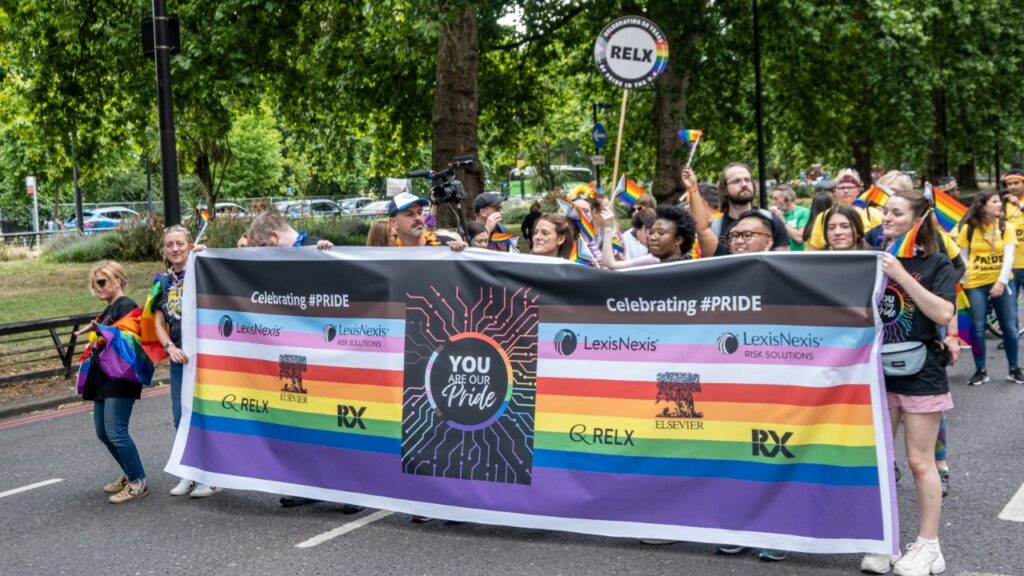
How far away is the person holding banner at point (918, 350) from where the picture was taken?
16.1 ft

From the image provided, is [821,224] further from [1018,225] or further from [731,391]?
[1018,225]

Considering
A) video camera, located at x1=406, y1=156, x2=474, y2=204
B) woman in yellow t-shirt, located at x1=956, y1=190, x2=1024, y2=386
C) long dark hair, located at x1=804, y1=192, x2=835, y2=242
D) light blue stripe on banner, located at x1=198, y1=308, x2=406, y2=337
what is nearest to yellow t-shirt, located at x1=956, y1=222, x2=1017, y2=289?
woman in yellow t-shirt, located at x1=956, y1=190, x2=1024, y2=386

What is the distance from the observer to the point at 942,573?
4.96m

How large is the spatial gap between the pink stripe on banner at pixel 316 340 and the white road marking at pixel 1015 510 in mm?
3541

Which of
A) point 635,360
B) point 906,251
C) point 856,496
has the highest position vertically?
point 906,251

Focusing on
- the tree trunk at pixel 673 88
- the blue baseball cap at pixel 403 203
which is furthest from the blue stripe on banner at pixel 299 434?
the tree trunk at pixel 673 88

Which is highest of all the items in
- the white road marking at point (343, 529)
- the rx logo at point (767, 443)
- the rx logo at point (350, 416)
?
the rx logo at point (767, 443)

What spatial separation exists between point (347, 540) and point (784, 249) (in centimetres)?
297

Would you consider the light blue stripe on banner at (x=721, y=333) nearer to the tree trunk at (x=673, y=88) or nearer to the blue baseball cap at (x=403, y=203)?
the blue baseball cap at (x=403, y=203)

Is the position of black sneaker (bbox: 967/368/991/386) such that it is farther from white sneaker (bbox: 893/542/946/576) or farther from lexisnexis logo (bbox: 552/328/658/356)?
lexisnexis logo (bbox: 552/328/658/356)

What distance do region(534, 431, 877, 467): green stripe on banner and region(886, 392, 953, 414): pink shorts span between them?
389 mm

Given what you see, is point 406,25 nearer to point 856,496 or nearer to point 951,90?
point 856,496

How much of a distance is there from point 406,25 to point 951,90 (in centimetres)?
2851

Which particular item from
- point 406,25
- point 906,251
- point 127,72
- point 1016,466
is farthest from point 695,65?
point 906,251
